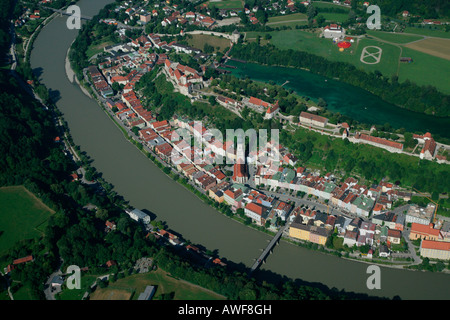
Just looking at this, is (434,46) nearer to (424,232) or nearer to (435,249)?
(424,232)

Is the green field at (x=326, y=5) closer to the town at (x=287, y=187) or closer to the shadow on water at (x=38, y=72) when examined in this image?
the town at (x=287, y=187)

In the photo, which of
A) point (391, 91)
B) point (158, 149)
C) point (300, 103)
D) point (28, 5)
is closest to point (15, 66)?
point (28, 5)

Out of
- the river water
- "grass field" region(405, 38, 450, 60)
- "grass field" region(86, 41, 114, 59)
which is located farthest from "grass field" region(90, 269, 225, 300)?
"grass field" region(405, 38, 450, 60)

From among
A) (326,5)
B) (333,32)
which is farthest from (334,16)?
(333,32)

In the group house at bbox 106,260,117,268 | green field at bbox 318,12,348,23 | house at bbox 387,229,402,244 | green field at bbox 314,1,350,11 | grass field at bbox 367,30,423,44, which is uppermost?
green field at bbox 314,1,350,11

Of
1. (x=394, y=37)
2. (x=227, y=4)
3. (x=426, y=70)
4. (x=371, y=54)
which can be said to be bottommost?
(x=426, y=70)

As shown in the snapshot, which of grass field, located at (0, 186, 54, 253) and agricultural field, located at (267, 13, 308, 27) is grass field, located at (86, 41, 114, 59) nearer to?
agricultural field, located at (267, 13, 308, 27)

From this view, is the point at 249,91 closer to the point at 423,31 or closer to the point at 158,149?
the point at 158,149

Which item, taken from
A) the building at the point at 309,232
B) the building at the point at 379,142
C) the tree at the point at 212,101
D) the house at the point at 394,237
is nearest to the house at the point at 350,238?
the building at the point at 309,232
